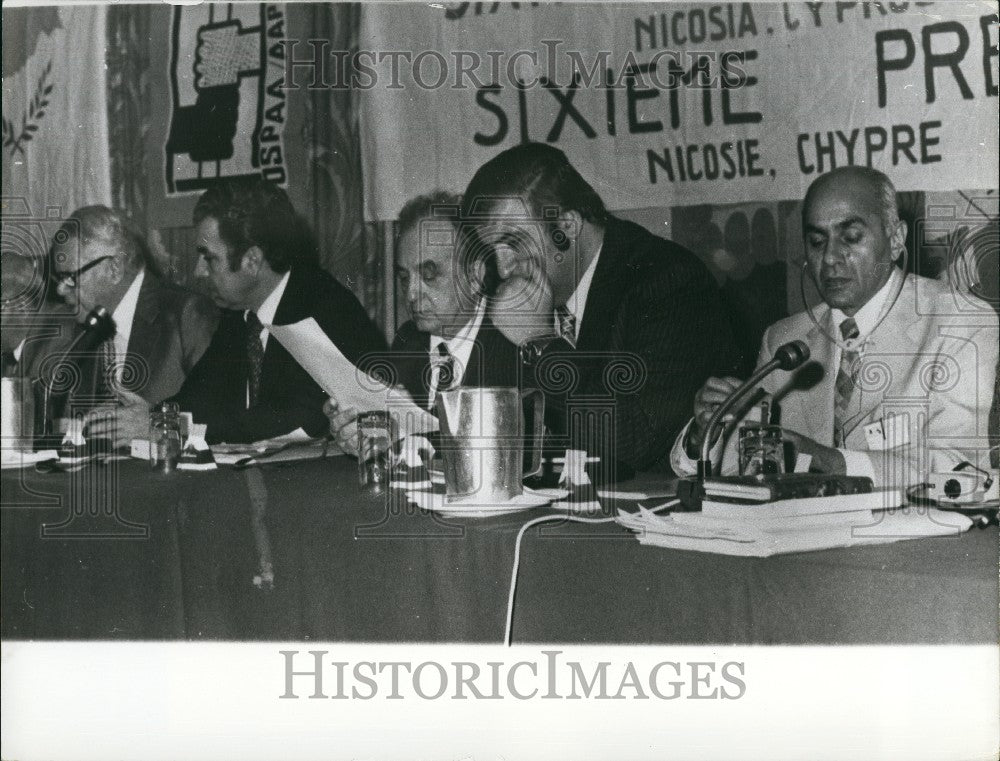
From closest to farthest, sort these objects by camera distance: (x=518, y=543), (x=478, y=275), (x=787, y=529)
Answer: (x=787, y=529), (x=518, y=543), (x=478, y=275)

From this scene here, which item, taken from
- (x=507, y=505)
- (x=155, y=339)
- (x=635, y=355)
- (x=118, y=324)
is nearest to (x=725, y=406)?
(x=635, y=355)

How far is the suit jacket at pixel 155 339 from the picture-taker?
303cm

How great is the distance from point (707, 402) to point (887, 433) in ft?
1.55

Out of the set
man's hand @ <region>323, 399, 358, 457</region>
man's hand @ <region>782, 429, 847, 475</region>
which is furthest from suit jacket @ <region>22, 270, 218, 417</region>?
man's hand @ <region>782, 429, 847, 475</region>

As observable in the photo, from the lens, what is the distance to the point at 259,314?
3057mm

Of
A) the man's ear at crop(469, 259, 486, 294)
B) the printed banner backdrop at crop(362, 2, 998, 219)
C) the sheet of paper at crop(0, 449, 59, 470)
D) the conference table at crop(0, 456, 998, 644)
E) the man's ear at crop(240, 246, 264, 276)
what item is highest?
the printed banner backdrop at crop(362, 2, 998, 219)

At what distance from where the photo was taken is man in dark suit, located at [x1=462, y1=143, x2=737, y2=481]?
290 cm

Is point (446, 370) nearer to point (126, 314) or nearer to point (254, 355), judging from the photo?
point (254, 355)

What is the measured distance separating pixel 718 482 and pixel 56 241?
1.91 m

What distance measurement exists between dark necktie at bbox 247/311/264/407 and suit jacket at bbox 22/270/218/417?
0.10m

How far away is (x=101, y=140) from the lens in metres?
3.04

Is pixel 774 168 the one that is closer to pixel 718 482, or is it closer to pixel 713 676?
pixel 718 482

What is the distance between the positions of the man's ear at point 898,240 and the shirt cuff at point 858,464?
0.53m

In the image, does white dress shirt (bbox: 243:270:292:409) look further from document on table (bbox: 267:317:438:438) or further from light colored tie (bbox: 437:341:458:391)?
light colored tie (bbox: 437:341:458:391)
